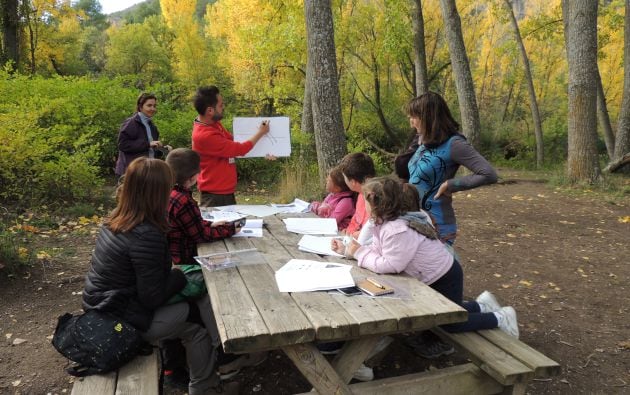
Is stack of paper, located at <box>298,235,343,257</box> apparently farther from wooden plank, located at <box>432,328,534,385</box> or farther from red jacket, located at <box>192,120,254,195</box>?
red jacket, located at <box>192,120,254,195</box>

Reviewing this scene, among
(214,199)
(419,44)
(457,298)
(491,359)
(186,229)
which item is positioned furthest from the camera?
(419,44)

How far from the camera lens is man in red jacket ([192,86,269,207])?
4141mm

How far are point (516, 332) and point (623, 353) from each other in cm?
106

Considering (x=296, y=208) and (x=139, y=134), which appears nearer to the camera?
(x=296, y=208)

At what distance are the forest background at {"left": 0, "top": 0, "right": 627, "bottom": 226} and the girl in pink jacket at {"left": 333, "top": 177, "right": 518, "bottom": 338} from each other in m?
5.46

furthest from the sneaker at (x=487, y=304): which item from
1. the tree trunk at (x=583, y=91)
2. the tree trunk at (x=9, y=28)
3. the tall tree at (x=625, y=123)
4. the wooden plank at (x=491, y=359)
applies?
the tree trunk at (x=9, y=28)

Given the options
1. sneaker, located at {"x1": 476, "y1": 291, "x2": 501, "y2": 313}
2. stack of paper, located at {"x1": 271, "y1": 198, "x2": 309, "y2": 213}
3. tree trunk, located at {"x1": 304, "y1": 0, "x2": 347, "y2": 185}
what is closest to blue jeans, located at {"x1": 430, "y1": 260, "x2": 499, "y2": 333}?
sneaker, located at {"x1": 476, "y1": 291, "x2": 501, "y2": 313}

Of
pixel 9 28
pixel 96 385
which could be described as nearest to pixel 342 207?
pixel 96 385

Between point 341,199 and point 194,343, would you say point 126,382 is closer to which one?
point 194,343

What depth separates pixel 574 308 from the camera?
13.3 ft

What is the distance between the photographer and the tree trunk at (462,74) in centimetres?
1027

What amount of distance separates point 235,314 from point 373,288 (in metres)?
0.68

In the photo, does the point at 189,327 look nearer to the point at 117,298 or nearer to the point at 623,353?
the point at 117,298

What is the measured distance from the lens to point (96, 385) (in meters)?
2.20
